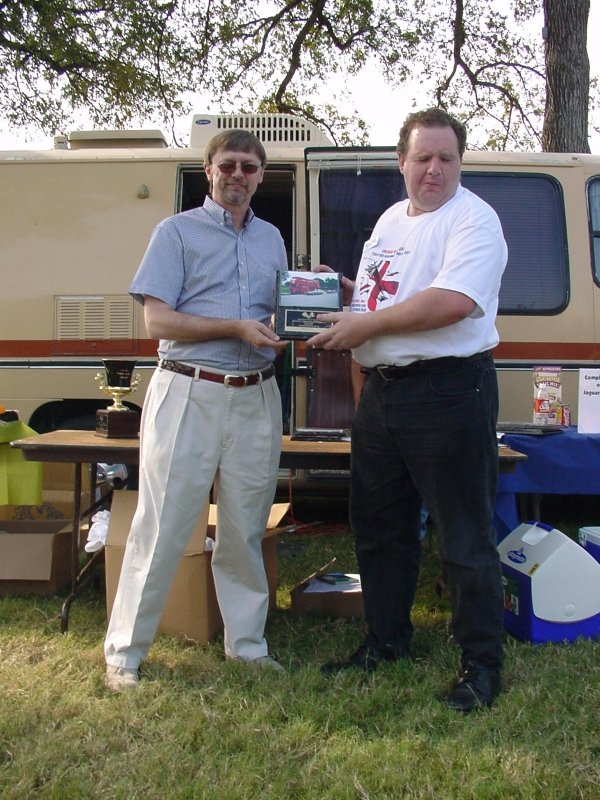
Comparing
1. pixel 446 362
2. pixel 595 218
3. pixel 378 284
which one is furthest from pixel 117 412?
pixel 595 218

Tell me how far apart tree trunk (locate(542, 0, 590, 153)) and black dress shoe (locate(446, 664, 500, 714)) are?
260 inches

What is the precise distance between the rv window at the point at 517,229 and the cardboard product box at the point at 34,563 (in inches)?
86.4

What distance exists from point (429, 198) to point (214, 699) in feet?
5.62

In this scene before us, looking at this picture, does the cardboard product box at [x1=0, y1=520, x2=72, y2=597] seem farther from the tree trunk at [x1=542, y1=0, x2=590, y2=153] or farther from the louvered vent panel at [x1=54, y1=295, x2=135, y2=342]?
the tree trunk at [x1=542, y1=0, x2=590, y2=153]

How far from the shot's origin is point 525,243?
4770mm

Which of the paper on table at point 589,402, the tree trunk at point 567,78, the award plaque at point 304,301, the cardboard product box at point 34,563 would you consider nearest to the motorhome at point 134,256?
the paper on table at point 589,402

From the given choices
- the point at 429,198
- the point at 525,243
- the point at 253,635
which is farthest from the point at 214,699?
the point at 525,243

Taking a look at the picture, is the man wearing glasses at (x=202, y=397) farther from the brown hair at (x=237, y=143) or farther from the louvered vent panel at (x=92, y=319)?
the louvered vent panel at (x=92, y=319)

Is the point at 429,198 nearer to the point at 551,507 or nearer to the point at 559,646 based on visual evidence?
the point at 559,646

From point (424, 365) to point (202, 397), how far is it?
0.73m

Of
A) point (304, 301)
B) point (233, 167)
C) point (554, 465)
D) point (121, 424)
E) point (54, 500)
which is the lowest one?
point (54, 500)

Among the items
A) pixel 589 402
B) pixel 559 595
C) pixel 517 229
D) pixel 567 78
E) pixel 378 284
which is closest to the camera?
pixel 378 284

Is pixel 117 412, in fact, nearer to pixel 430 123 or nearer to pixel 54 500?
pixel 54 500

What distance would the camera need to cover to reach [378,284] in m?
2.56
